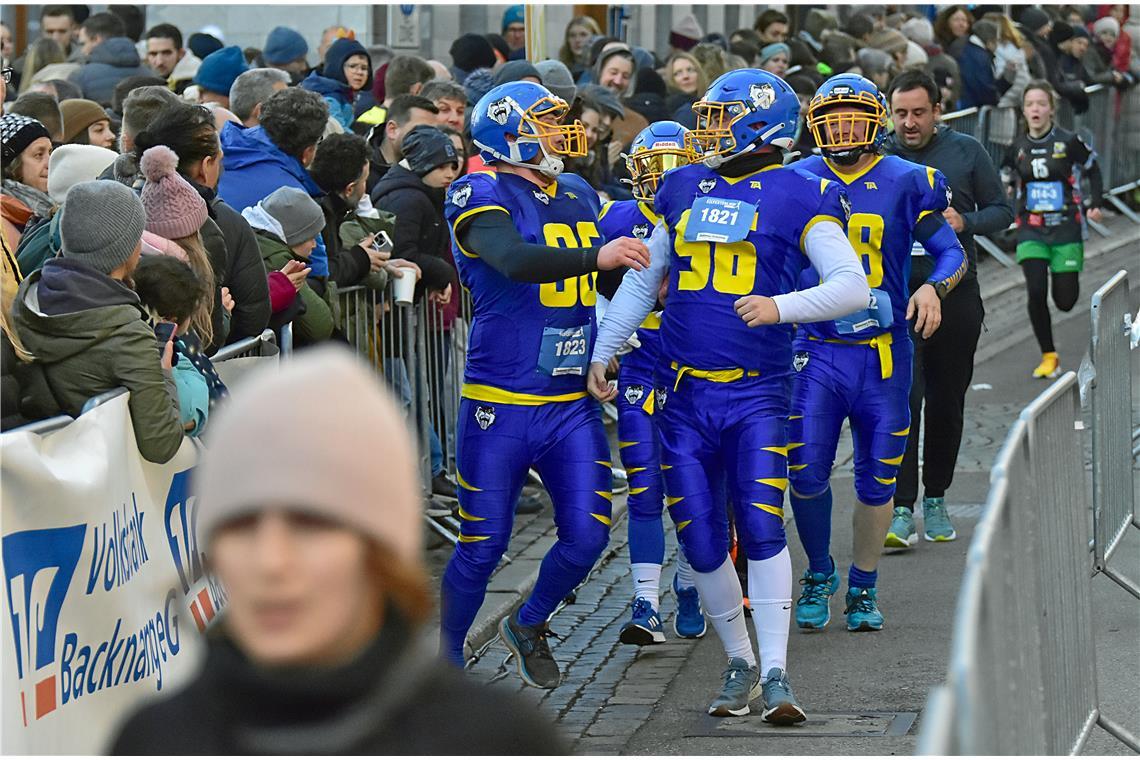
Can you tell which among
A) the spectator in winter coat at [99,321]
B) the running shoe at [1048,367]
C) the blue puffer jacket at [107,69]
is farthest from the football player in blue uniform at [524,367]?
the running shoe at [1048,367]

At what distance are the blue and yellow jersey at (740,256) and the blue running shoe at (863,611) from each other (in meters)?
1.41

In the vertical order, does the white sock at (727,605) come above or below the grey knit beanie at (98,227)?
below

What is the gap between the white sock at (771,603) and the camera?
640 cm

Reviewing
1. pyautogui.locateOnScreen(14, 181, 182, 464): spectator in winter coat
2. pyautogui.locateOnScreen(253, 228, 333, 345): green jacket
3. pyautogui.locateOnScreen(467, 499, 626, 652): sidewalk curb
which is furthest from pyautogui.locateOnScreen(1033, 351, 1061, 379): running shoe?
pyautogui.locateOnScreen(14, 181, 182, 464): spectator in winter coat

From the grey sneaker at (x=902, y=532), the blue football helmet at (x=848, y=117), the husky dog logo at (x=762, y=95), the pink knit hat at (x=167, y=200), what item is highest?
the husky dog logo at (x=762, y=95)

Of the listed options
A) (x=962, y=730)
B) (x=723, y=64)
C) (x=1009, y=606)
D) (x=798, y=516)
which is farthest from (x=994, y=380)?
(x=962, y=730)

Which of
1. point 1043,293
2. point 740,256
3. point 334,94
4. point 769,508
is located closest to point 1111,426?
point 769,508

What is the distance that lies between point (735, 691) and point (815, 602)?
134cm

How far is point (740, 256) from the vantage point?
6.54 meters

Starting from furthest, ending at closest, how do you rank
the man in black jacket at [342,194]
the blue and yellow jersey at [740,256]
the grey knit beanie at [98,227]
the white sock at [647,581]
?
1. the man in black jacket at [342,194]
2. the white sock at [647,581]
3. the blue and yellow jersey at [740,256]
4. the grey knit beanie at [98,227]

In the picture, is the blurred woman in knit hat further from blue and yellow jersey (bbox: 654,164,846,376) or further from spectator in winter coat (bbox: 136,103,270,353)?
spectator in winter coat (bbox: 136,103,270,353)

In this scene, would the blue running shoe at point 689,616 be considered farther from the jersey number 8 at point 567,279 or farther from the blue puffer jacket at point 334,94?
the blue puffer jacket at point 334,94

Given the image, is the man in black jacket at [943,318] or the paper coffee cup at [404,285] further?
the man in black jacket at [943,318]

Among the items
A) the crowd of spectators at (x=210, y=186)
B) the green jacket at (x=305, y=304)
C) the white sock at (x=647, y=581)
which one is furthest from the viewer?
the green jacket at (x=305, y=304)
